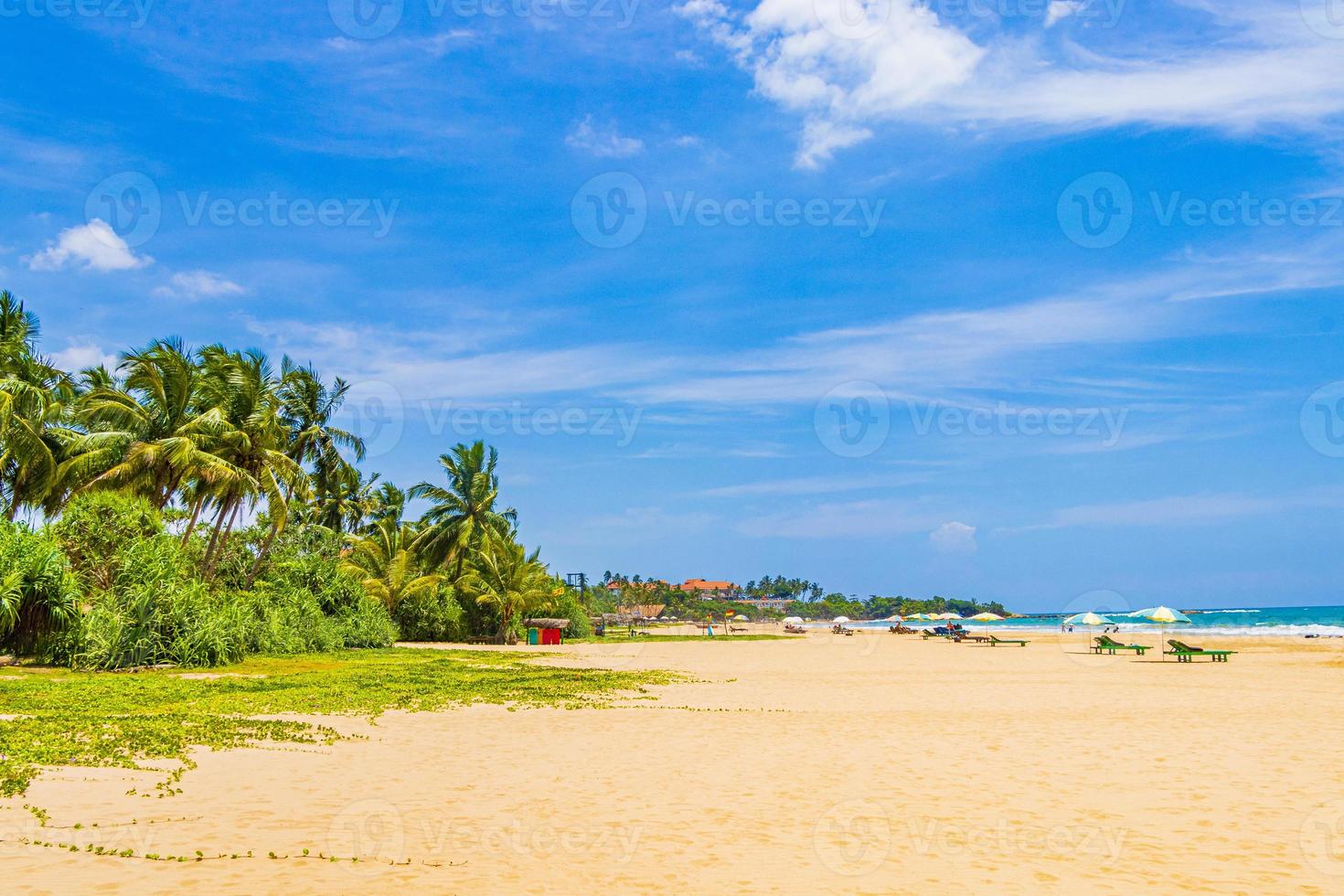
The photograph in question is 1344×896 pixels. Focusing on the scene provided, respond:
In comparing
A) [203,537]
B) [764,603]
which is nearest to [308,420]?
[203,537]

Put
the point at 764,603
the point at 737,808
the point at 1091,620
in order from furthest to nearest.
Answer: the point at 764,603 → the point at 1091,620 → the point at 737,808

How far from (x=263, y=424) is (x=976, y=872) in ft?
89.8

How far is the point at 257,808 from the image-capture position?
7609 millimetres

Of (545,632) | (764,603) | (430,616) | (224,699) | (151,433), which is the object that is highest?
(151,433)

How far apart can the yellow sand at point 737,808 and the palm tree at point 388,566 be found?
2686 centimetres

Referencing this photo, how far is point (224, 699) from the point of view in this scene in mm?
14352

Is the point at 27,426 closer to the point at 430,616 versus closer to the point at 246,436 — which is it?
the point at 246,436

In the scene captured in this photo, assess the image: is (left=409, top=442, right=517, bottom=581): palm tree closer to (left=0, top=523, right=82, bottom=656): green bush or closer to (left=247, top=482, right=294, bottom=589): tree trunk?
(left=247, top=482, right=294, bottom=589): tree trunk

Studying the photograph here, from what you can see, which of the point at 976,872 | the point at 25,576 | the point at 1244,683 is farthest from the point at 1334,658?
the point at 25,576

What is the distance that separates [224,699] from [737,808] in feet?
32.6

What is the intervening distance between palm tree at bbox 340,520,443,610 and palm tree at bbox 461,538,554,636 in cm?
209

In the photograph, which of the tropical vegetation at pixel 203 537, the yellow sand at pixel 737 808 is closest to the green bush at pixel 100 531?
the tropical vegetation at pixel 203 537

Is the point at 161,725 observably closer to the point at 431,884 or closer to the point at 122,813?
the point at 122,813

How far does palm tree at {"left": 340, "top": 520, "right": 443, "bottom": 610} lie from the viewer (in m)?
40.1
